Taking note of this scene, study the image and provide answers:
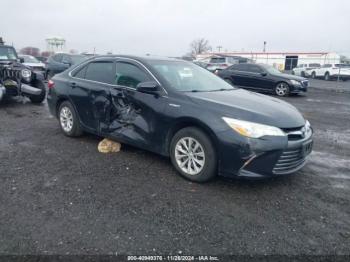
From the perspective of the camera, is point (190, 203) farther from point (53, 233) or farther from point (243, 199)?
point (53, 233)

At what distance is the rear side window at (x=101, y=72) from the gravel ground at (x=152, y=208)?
119 centimetres

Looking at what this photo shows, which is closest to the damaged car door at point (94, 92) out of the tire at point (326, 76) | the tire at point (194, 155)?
the tire at point (194, 155)

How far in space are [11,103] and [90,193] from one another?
7.87m

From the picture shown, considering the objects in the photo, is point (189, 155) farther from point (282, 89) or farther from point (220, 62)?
point (220, 62)

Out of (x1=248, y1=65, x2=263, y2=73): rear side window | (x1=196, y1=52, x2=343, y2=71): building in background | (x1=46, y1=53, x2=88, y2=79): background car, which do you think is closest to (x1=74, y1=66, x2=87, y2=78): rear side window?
(x1=248, y1=65, x2=263, y2=73): rear side window

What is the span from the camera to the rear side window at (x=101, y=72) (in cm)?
516

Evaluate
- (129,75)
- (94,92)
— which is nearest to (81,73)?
(94,92)

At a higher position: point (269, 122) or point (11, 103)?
point (269, 122)

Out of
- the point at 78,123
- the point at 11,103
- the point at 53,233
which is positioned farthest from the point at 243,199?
the point at 11,103

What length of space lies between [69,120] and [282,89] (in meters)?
11.1

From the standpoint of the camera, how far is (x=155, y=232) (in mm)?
2982

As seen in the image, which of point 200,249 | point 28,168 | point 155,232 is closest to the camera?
point 200,249

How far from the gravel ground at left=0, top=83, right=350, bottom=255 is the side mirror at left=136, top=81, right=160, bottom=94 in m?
1.09

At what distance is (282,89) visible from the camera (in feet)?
47.5
